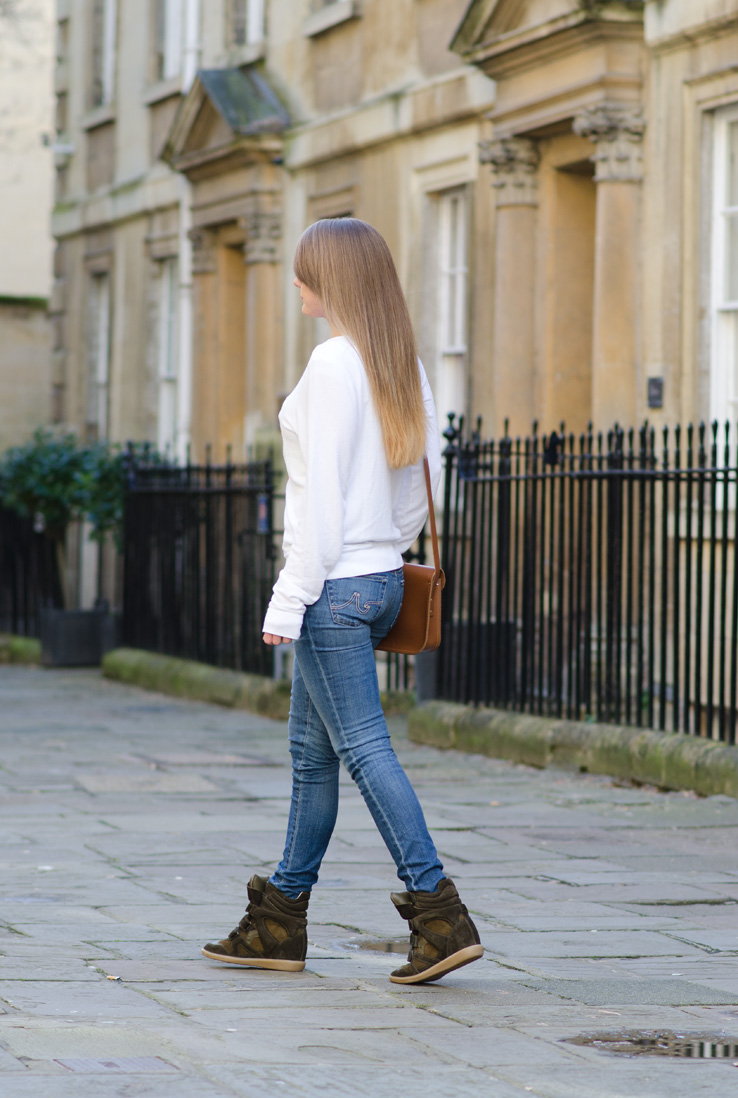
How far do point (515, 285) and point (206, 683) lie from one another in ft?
12.0

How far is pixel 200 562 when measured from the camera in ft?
48.2

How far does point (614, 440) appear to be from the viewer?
10.4 m

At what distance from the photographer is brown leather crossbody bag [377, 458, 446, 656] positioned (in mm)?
5070

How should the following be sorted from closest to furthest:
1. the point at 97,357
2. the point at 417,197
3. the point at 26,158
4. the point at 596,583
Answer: the point at 596,583, the point at 417,197, the point at 97,357, the point at 26,158

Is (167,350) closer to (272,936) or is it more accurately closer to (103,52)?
(103,52)

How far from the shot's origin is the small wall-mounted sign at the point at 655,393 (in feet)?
37.1

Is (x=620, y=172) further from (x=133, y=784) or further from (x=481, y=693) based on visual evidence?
(x=133, y=784)

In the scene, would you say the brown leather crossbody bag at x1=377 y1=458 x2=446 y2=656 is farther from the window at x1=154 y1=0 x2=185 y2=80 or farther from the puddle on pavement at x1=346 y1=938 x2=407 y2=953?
the window at x1=154 y1=0 x2=185 y2=80

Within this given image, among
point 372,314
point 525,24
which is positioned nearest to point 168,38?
point 525,24

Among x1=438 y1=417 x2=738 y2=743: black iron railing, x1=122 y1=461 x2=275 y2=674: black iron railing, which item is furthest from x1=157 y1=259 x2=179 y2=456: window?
x1=438 y1=417 x2=738 y2=743: black iron railing

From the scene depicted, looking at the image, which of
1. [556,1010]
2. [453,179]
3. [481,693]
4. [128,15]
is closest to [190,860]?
[556,1010]

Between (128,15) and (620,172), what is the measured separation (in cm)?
989

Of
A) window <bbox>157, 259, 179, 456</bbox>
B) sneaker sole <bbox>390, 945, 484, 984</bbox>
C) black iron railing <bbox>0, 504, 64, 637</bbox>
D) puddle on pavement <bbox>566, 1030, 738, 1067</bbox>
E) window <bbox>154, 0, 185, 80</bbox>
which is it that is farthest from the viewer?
window <bbox>157, 259, 179, 456</bbox>

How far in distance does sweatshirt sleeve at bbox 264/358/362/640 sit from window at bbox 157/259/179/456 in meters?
14.6
